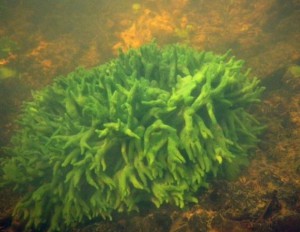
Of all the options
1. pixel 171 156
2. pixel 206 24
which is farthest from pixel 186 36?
pixel 171 156

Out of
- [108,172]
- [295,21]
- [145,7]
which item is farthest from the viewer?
[145,7]

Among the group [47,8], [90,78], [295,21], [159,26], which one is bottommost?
[90,78]

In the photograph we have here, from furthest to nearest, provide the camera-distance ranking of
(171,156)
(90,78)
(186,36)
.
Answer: (186,36)
(90,78)
(171,156)

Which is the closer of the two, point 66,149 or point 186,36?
point 66,149

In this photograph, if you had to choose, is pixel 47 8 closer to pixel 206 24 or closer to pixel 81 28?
pixel 81 28

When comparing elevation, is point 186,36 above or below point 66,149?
above

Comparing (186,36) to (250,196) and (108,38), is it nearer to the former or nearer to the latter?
(108,38)

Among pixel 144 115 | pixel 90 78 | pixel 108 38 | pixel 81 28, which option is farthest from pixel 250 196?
pixel 81 28
